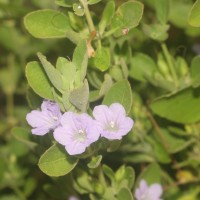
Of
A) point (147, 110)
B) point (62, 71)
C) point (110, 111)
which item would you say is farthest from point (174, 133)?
point (62, 71)

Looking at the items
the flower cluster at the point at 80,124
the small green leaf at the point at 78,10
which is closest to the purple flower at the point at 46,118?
the flower cluster at the point at 80,124

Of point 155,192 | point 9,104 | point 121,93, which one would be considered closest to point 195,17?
point 121,93

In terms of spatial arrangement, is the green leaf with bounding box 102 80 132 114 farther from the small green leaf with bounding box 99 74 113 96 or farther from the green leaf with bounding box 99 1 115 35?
the green leaf with bounding box 99 1 115 35

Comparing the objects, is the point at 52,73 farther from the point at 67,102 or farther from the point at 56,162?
the point at 56,162

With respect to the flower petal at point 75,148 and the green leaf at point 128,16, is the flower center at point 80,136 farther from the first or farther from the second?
the green leaf at point 128,16

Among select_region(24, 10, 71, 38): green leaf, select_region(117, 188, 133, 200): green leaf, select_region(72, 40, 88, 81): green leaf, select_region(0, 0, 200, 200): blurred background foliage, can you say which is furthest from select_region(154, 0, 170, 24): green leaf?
select_region(117, 188, 133, 200): green leaf

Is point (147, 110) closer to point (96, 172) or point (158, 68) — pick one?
point (158, 68)
